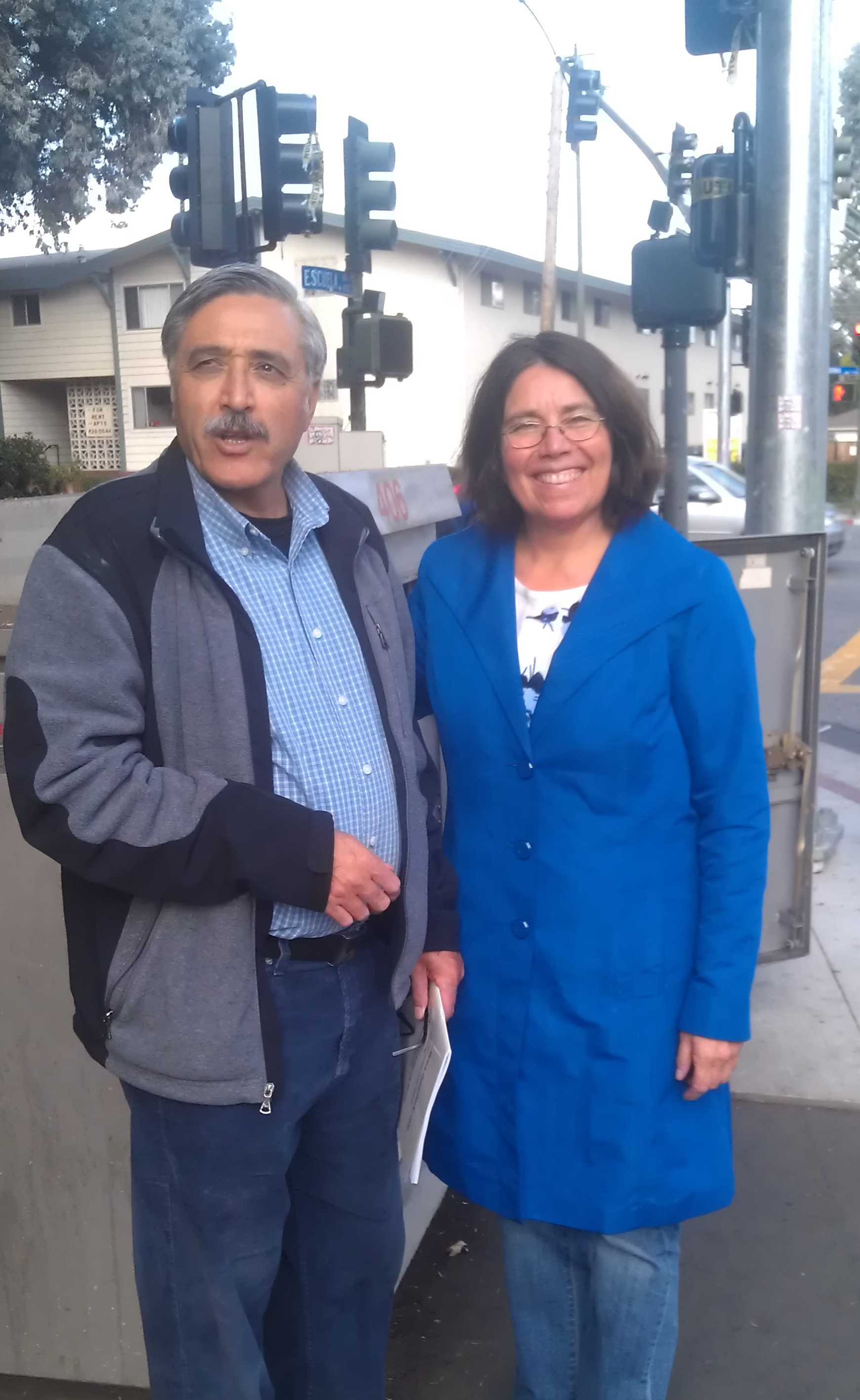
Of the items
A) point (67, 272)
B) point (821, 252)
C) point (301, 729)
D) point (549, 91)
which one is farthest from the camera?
point (67, 272)

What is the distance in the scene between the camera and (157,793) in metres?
1.69

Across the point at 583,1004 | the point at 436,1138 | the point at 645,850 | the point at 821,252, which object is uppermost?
the point at 821,252

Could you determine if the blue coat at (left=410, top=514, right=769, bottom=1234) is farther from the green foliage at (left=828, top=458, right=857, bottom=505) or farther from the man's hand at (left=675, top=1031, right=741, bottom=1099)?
the green foliage at (left=828, top=458, right=857, bottom=505)

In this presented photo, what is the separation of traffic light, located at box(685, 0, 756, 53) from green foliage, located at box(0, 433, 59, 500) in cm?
1457

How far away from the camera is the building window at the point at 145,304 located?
98.8 ft

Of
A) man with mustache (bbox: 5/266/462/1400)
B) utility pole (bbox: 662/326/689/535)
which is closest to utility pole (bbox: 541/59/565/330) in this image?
utility pole (bbox: 662/326/689/535)

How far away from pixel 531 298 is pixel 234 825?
1476 inches

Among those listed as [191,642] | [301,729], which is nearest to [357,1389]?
[301,729]

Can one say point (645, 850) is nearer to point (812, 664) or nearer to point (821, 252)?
point (812, 664)

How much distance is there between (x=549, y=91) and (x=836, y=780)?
916 inches

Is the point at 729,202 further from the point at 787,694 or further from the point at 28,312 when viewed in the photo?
the point at 28,312

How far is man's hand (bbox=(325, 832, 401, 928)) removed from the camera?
5.78 feet

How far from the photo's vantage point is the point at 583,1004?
2.02 metres

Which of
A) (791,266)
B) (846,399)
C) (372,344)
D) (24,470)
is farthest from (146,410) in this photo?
(791,266)
